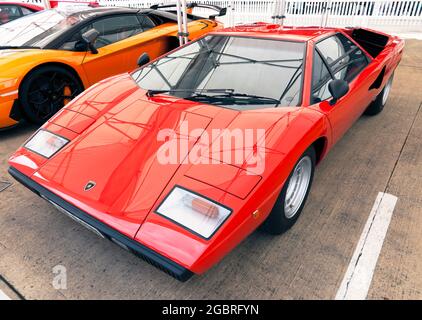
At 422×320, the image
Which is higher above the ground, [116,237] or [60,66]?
[60,66]

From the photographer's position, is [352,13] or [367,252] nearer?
[367,252]

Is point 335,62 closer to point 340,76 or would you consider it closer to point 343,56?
point 340,76

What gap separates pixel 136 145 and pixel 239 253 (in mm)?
933

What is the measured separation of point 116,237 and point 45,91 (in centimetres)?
266

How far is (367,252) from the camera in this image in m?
1.88

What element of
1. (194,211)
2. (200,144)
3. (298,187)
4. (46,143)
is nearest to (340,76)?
(298,187)

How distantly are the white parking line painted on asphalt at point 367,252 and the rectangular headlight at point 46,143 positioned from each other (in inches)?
75.1

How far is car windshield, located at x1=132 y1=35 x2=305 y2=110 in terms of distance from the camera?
203cm

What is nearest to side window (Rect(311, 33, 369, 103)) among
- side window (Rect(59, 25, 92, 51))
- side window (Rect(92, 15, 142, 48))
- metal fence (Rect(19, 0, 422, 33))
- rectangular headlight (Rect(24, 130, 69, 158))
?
rectangular headlight (Rect(24, 130, 69, 158))

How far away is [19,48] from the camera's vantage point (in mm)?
3426

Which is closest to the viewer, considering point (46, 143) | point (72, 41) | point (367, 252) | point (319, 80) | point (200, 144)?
point (200, 144)

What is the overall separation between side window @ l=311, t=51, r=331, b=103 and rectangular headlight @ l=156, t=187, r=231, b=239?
3.65ft

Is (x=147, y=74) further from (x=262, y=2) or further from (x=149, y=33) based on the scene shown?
(x=262, y=2)
